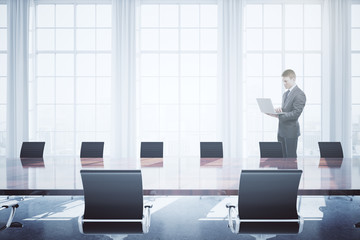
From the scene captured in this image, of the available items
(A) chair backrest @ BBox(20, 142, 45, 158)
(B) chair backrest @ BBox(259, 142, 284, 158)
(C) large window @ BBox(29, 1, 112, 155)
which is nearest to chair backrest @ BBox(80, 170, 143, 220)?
Result: (B) chair backrest @ BBox(259, 142, 284, 158)

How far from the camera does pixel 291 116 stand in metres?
4.18

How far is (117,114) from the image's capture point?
6.33 m

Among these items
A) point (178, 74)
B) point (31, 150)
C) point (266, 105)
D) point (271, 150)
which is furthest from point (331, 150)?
point (31, 150)

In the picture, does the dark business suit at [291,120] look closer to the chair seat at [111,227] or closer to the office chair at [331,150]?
the office chair at [331,150]

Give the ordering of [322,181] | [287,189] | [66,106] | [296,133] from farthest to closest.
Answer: [66,106], [296,133], [322,181], [287,189]

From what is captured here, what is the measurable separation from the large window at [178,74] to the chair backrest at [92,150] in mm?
2270

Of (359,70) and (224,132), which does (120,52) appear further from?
(359,70)

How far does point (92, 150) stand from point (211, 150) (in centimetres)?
189

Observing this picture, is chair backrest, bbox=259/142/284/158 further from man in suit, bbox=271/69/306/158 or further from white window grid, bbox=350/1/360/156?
white window grid, bbox=350/1/360/156

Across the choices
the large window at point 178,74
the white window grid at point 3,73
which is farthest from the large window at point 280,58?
the white window grid at point 3,73

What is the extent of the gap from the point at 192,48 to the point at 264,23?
1.85 m

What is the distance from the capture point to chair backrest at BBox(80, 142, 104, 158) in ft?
13.9

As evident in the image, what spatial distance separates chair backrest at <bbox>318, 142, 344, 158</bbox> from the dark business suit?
39 centimetres

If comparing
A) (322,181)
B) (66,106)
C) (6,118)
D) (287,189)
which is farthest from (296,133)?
(6,118)
